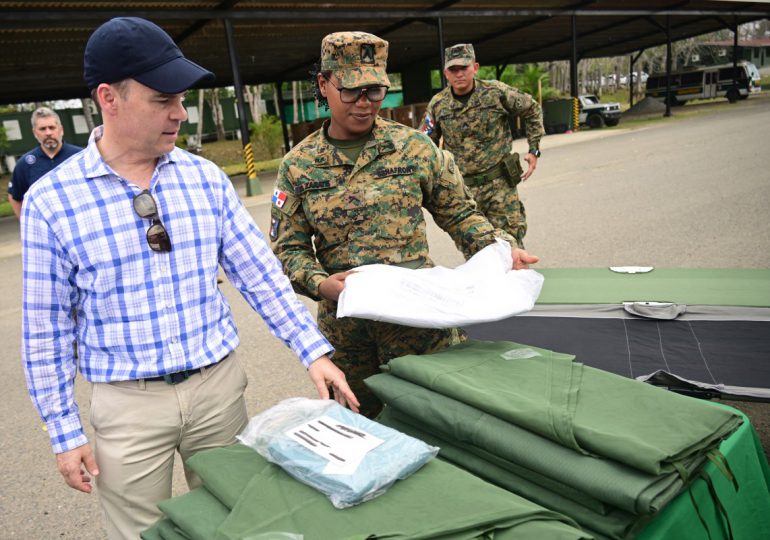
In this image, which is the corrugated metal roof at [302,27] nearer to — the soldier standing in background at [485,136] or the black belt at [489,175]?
the soldier standing in background at [485,136]

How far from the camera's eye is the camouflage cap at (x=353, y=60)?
1.93 metres

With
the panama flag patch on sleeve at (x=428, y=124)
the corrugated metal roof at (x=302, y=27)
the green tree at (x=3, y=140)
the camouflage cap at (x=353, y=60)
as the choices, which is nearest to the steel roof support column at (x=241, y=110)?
the corrugated metal roof at (x=302, y=27)

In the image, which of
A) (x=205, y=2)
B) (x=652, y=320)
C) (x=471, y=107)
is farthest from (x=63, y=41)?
(x=652, y=320)

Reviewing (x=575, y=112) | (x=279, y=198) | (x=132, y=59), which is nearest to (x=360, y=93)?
(x=279, y=198)

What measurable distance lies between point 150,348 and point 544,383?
0.94 m

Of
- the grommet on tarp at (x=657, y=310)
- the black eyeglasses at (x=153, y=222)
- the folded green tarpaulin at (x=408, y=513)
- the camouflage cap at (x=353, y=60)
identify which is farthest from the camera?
the grommet on tarp at (x=657, y=310)

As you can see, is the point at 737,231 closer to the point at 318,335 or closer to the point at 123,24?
the point at 318,335

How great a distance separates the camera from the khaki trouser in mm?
1517

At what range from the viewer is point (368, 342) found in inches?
85.3

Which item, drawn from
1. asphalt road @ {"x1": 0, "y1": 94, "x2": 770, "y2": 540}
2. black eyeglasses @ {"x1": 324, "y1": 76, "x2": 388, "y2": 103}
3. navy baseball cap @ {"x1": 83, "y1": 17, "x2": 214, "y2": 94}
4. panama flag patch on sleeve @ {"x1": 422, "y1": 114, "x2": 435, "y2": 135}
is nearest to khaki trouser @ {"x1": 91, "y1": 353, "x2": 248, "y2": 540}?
navy baseball cap @ {"x1": 83, "y1": 17, "x2": 214, "y2": 94}

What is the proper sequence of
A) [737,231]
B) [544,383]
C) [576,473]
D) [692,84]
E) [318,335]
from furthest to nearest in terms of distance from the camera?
[692,84]
[737,231]
[318,335]
[544,383]
[576,473]

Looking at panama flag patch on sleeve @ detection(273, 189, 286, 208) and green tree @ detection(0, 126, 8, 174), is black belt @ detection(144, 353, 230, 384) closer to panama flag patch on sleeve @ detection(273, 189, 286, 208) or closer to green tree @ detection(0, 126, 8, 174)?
panama flag patch on sleeve @ detection(273, 189, 286, 208)

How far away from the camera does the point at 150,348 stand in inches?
59.5

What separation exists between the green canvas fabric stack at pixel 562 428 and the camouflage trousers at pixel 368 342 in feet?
1.83
